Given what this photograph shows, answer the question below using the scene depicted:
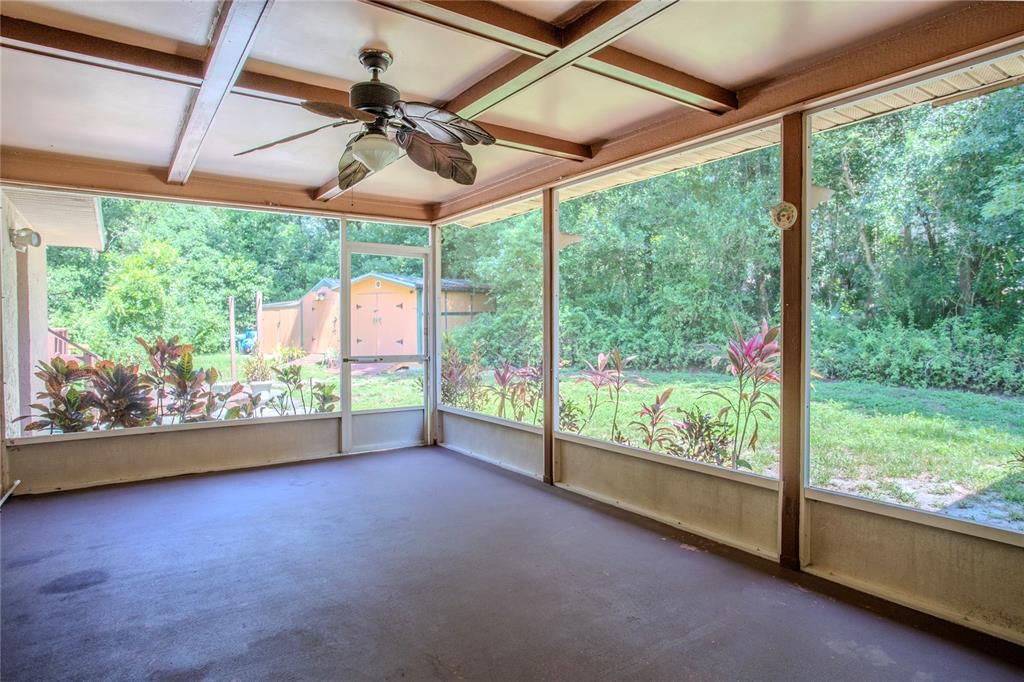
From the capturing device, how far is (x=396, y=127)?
2631mm

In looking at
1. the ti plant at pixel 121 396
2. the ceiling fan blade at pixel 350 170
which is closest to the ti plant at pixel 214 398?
the ti plant at pixel 121 396

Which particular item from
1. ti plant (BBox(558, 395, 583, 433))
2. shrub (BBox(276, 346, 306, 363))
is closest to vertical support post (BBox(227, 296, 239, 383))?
shrub (BBox(276, 346, 306, 363))

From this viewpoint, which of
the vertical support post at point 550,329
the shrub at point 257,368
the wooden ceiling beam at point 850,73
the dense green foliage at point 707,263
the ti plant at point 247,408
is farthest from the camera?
the shrub at point 257,368

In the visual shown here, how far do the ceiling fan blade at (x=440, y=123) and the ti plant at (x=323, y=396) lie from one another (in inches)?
151

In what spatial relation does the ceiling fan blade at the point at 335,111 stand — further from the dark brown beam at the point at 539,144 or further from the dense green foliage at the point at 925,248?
the dense green foliage at the point at 925,248

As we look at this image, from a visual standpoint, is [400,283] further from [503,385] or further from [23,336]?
[23,336]

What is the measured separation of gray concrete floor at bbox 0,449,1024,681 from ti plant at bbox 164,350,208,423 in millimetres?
1115

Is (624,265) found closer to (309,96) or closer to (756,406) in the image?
(756,406)

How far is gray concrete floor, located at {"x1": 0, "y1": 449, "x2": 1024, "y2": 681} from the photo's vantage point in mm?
2115

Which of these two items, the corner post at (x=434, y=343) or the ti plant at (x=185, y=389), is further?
the corner post at (x=434, y=343)

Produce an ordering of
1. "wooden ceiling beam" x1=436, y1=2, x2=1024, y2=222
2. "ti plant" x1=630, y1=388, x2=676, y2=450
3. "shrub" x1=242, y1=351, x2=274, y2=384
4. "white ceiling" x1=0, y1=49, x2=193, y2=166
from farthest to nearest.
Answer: "shrub" x1=242, y1=351, x2=274, y2=384 < "ti plant" x1=630, y1=388, x2=676, y2=450 < "white ceiling" x1=0, y1=49, x2=193, y2=166 < "wooden ceiling beam" x1=436, y1=2, x2=1024, y2=222

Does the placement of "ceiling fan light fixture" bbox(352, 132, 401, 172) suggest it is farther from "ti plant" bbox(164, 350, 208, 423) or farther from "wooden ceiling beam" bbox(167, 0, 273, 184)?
"ti plant" bbox(164, 350, 208, 423)

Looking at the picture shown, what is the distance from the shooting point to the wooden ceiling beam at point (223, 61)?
2.14 metres

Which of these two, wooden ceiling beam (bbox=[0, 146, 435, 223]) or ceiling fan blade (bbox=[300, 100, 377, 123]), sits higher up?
wooden ceiling beam (bbox=[0, 146, 435, 223])
